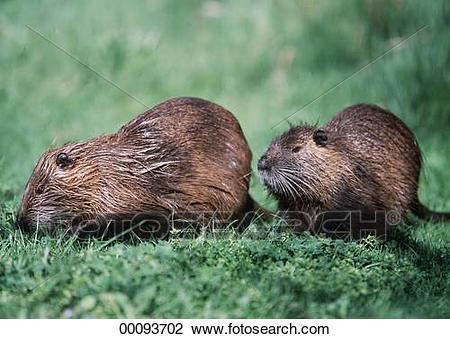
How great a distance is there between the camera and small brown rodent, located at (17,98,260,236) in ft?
15.2

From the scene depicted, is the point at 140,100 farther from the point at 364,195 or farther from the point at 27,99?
the point at 364,195

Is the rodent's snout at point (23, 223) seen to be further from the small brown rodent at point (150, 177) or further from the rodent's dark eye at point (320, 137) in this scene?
the rodent's dark eye at point (320, 137)

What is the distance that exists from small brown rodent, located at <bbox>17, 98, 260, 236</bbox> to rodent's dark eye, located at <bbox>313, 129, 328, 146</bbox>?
0.48 m

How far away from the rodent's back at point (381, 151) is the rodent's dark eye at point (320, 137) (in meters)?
0.12

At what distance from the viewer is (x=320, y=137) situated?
4973 mm

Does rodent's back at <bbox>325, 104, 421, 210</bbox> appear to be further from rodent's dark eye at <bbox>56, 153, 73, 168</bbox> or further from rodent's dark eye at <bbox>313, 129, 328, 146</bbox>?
rodent's dark eye at <bbox>56, 153, 73, 168</bbox>

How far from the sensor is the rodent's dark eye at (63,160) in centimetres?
467
